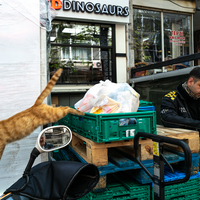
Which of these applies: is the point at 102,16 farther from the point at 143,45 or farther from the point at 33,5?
the point at 33,5

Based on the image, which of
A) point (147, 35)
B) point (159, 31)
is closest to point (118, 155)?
point (147, 35)

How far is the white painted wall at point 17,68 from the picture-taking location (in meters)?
2.72

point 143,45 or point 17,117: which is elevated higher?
point 143,45

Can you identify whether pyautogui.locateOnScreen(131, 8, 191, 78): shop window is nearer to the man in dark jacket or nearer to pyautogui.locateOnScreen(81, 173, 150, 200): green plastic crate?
the man in dark jacket

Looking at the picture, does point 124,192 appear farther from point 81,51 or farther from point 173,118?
point 81,51

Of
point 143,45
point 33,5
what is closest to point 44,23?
point 33,5

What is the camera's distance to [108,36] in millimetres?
7777

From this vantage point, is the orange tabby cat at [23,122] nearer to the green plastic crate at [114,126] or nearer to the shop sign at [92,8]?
the green plastic crate at [114,126]

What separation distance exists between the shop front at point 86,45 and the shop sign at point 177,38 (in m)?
2.81

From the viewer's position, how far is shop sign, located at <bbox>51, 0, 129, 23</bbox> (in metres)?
6.60

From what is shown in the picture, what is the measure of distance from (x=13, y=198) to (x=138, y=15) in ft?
28.8

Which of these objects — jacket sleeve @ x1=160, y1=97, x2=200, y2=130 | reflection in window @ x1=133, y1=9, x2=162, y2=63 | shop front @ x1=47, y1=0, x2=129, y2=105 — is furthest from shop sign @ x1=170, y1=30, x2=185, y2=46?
jacket sleeve @ x1=160, y1=97, x2=200, y2=130

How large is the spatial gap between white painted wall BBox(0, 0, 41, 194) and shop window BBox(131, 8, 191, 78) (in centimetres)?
568

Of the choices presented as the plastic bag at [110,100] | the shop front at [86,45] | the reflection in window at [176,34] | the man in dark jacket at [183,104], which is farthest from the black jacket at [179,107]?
the reflection in window at [176,34]
